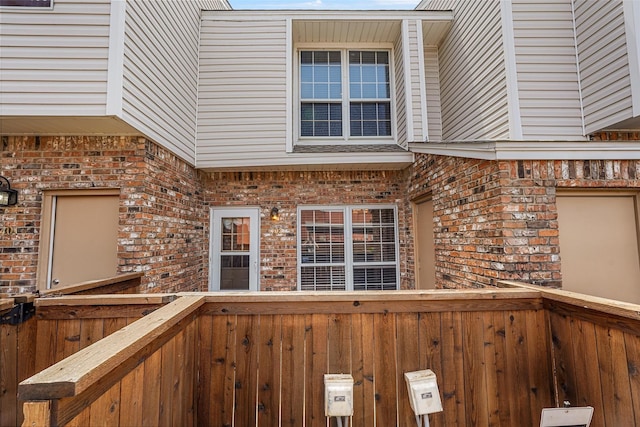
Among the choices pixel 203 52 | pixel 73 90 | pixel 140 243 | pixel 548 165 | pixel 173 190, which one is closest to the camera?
Result: pixel 548 165

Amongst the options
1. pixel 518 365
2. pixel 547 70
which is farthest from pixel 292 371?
pixel 547 70

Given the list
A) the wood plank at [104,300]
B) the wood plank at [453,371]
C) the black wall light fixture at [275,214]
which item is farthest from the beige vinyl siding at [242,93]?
the wood plank at [453,371]

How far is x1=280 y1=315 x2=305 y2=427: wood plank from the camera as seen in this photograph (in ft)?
5.92

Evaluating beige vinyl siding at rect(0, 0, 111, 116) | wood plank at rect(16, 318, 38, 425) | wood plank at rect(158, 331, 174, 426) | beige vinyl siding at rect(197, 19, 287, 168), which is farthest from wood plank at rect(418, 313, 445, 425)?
beige vinyl siding at rect(197, 19, 287, 168)

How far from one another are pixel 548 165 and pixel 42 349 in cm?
388

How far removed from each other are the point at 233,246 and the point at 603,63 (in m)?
5.37

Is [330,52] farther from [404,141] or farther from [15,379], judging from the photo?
[15,379]

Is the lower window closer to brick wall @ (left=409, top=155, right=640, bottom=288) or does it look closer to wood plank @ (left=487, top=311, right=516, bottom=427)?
brick wall @ (left=409, top=155, right=640, bottom=288)

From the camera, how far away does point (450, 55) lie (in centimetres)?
512

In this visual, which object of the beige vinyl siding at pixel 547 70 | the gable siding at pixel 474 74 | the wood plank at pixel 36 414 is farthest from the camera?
the gable siding at pixel 474 74

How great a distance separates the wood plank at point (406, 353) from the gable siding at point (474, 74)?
3.07 meters

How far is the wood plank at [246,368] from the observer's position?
70.9 inches

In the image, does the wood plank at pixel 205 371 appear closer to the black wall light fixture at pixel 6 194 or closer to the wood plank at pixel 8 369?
the wood plank at pixel 8 369

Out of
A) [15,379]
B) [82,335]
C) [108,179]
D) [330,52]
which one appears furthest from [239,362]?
[330,52]
